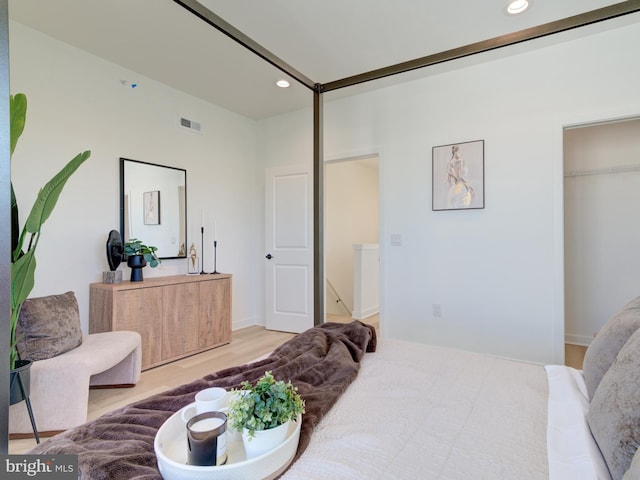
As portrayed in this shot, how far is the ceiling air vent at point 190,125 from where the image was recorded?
12.0 feet

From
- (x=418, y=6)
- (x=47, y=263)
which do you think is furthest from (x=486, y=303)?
(x=47, y=263)

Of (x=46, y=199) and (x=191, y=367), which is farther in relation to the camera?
(x=191, y=367)

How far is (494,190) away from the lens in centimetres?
300

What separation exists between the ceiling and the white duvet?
7.57ft

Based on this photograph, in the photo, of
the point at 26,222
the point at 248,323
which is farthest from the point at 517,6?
the point at 248,323

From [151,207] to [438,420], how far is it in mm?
3188

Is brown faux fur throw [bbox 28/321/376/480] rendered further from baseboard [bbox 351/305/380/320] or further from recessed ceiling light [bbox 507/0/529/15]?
baseboard [bbox 351/305/380/320]

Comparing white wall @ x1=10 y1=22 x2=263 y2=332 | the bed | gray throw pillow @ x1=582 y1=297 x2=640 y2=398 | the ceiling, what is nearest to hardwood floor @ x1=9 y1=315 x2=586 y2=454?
white wall @ x1=10 y1=22 x2=263 y2=332

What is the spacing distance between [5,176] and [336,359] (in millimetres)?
1305

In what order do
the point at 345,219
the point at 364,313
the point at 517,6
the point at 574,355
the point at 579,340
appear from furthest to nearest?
the point at 345,219, the point at 364,313, the point at 579,340, the point at 574,355, the point at 517,6

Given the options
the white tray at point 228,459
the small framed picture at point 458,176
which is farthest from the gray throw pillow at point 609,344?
the small framed picture at point 458,176

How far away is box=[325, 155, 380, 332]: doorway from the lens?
479cm

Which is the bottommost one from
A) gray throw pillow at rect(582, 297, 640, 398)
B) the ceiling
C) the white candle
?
the white candle

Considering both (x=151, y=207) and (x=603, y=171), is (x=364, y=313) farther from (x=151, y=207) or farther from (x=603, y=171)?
(x=603, y=171)
